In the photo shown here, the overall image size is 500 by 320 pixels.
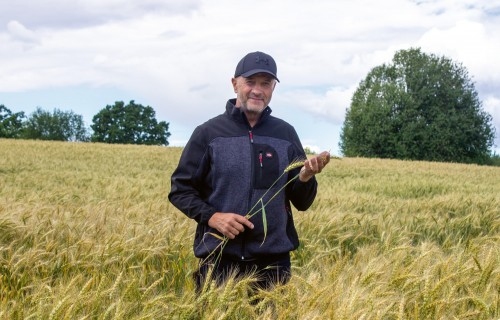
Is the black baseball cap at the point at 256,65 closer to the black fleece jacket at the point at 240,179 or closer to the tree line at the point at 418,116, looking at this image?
the black fleece jacket at the point at 240,179

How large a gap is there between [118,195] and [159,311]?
576 cm

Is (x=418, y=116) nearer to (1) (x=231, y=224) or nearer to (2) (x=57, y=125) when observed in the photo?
(1) (x=231, y=224)

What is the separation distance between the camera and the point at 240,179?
3.08 meters

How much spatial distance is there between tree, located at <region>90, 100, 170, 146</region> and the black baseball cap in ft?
200

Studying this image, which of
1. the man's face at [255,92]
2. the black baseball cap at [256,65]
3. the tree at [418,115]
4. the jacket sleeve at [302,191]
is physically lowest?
the jacket sleeve at [302,191]

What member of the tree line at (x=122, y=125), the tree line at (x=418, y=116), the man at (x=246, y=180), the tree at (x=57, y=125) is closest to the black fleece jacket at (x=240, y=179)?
the man at (x=246, y=180)

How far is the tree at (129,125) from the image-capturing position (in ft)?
208

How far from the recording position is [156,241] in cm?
399

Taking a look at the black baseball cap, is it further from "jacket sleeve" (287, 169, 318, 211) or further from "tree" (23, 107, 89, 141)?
"tree" (23, 107, 89, 141)

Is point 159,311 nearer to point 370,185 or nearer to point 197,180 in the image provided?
point 197,180

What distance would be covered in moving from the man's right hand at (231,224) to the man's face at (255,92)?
1.83 ft

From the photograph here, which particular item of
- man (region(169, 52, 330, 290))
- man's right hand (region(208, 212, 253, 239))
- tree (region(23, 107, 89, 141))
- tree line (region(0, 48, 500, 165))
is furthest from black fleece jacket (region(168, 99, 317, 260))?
tree (region(23, 107, 89, 141))

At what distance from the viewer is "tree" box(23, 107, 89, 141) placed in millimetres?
76750

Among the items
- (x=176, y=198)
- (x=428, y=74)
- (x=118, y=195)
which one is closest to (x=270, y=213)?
(x=176, y=198)
